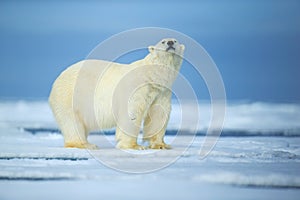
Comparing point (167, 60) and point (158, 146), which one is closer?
point (167, 60)

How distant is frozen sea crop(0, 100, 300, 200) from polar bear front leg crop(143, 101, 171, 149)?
0.61 feet

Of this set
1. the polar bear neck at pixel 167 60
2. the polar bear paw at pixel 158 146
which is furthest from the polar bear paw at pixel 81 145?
the polar bear neck at pixel 167 60

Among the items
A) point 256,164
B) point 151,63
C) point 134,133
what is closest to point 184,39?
point 151,63

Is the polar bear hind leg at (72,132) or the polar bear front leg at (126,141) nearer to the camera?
the polar bear front leg at (126,141)

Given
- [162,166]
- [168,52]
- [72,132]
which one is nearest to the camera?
[162,166]

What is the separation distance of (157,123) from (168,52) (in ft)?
1.95

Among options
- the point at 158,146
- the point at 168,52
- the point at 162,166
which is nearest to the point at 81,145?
the point at 158,146

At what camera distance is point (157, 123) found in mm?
5355

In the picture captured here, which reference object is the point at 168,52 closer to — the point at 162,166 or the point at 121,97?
the point at 121,97

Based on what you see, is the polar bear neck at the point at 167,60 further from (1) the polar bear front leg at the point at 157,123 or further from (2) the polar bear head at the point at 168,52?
(1) the polar bear front leg at the point at 157,123

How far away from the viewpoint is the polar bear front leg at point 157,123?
5.34m

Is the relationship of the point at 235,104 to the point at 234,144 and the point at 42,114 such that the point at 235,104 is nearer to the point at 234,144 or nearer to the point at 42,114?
the point at 234,144

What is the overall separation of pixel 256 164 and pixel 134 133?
3.32 feet

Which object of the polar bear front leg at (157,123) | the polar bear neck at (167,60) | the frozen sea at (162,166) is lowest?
the frozen sea at (162,166)
